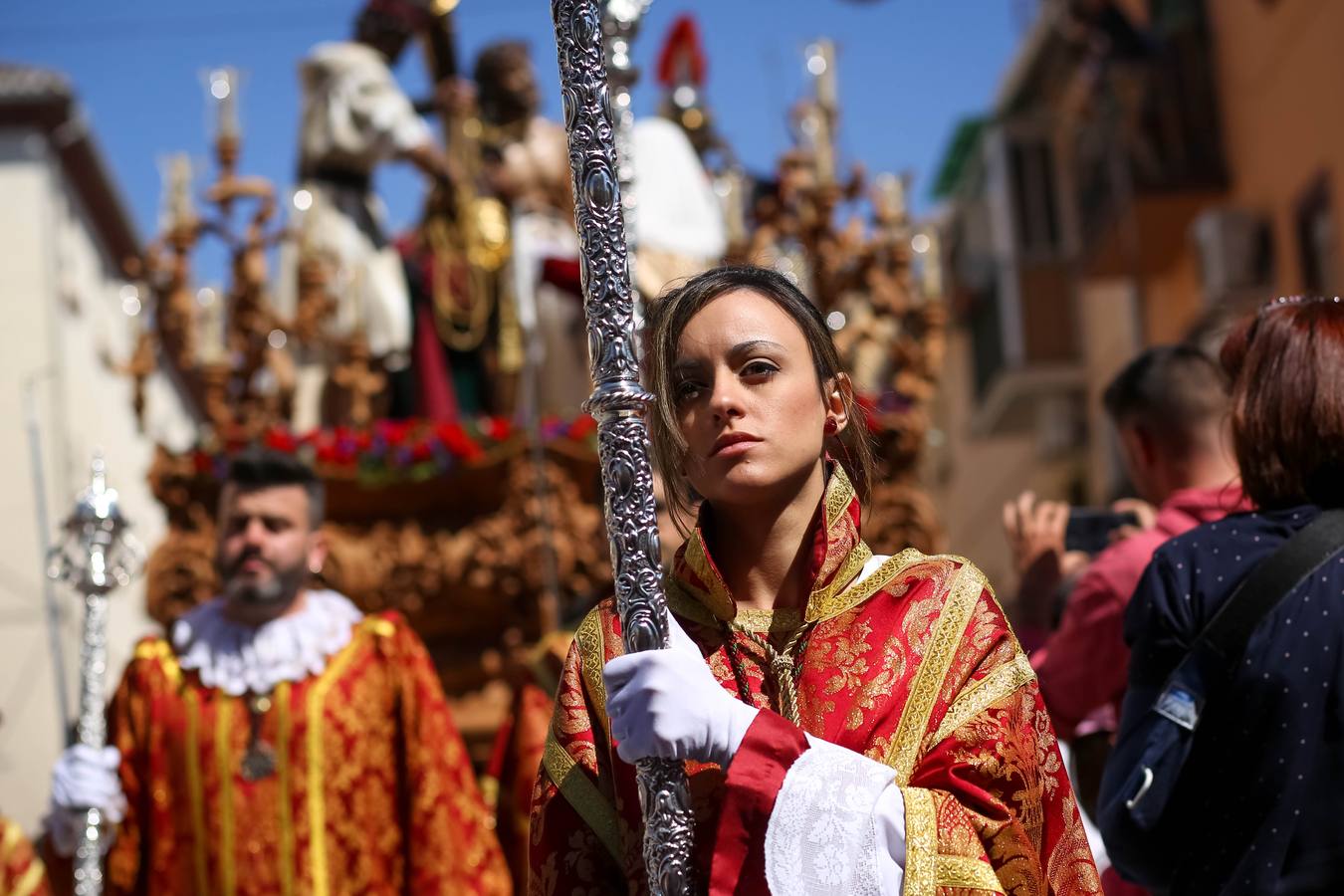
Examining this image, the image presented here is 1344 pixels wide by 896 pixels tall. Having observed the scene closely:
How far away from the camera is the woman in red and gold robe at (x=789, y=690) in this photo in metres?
2.74

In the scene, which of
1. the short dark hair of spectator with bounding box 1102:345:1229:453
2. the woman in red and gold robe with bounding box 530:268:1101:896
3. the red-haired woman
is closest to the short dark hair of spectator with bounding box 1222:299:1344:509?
the red-haired woman

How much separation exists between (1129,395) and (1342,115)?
33.9 ft

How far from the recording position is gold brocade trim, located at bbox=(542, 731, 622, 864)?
2.93m

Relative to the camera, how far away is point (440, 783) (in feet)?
16.9

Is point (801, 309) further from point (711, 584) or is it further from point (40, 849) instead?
point (40, 849)

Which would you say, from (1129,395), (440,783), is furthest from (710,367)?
(440,783)

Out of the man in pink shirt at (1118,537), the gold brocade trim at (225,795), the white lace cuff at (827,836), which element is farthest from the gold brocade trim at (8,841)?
the white lace cuff at (827,836)

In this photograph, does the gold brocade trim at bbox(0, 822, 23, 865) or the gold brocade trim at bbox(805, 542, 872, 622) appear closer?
the gold brocade trim at bbox(805, 542, 872, 622)

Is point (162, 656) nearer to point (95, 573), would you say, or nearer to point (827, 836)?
point (95, 573)

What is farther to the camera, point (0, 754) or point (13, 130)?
point (13, 130)

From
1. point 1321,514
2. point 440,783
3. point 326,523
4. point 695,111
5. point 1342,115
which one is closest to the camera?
point 1321,514

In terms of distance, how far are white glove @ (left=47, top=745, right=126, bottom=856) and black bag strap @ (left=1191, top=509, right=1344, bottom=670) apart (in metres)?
2.77

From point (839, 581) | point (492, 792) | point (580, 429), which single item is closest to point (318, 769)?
point (492, 792)

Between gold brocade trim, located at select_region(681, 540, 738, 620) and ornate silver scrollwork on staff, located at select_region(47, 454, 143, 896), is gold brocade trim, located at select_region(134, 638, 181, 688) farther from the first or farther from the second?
gold brocade trim, located at select_region(681, 540, 738, 620)
